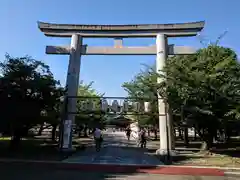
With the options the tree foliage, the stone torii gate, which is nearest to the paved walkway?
the stone torii gate

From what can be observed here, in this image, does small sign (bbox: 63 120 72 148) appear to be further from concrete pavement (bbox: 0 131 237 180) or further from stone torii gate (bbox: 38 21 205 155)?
concrete pavement (bbox: 0 131 237 180)

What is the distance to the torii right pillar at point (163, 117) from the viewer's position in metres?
17.6

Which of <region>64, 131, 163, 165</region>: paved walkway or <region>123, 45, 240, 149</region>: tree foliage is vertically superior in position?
<region>123, 45, 240, 149</region>: tree foliage

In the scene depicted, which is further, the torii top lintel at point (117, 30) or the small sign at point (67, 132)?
the torii top lintel at point (117, 30)

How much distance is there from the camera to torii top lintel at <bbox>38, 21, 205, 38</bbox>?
1913 cm

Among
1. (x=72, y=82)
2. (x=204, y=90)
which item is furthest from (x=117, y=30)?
(x=204, y=90)

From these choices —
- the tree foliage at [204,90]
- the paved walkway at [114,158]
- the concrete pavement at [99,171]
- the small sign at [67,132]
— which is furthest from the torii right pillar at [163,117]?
the small sign at [67,132]

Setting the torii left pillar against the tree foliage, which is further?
the torii left pillar

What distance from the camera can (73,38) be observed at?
19625 millimetres

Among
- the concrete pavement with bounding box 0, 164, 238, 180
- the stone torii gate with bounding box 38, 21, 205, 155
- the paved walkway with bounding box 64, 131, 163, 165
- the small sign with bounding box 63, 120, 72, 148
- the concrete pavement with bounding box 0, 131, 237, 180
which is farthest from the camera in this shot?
the stone torii gate with bounding box 38, 21, 205, 155

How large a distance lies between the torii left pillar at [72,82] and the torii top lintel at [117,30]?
0.63 meters

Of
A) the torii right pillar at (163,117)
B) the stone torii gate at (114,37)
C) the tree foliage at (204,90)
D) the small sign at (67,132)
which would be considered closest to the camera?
the tree foliage at (204,90)

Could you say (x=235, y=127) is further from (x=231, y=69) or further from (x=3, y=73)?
(x=3, y=73)

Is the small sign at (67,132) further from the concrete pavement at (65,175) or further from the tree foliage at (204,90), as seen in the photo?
the tree foliage at (204,90)
